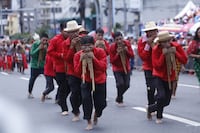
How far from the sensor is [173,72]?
400 inches

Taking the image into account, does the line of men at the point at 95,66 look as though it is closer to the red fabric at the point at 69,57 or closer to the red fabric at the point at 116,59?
the red fabric at the point at 69,57

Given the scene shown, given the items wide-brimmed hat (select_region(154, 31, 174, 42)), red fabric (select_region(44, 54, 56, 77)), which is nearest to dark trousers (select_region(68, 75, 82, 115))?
wide-brimmed hat (select_region(154, 31, 174, 42))

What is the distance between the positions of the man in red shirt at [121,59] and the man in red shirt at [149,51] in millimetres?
1588

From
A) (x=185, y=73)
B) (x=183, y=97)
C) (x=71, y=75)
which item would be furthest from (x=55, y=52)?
(x=185, y=73)

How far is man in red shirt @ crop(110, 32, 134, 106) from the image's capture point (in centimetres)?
1273

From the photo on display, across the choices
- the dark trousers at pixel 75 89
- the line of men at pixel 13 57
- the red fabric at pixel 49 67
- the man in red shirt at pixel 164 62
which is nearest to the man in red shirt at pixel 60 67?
the dark trousers at pixel 75 89

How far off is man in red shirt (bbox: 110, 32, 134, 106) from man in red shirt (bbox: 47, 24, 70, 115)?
1.26 meters

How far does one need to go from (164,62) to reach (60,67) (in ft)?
9.10

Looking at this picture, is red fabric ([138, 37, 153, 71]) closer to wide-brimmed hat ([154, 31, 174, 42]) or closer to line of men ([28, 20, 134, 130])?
line of men ([28, 20, 134, 130])

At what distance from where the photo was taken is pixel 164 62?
10086 millimetres

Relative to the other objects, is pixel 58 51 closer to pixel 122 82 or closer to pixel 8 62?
pixel 122 82

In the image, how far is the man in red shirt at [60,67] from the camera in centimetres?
1195

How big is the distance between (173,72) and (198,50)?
329 cm

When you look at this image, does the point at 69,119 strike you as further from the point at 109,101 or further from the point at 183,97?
the point at 183,97
